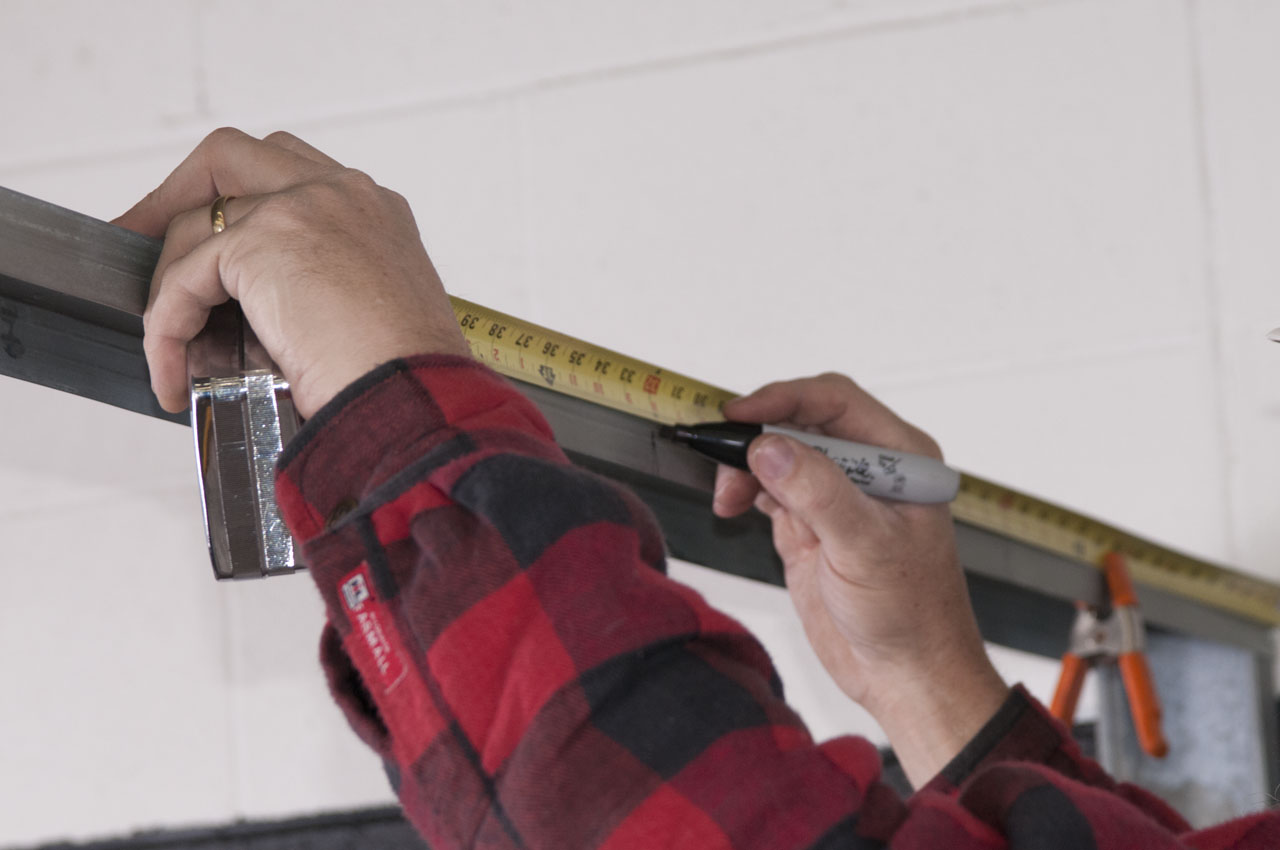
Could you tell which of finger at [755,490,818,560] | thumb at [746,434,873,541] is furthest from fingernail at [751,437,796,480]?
finger at [755,490,818,560]

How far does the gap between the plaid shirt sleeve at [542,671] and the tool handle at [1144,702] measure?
56cm

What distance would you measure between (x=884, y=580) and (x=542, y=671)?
17.2 inches


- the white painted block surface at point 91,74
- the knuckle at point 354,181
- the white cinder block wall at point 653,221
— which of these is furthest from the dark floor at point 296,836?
the knuckle at point 354,181

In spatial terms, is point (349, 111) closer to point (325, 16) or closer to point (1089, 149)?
point (325, 16)

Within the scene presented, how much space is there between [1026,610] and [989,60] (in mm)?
562

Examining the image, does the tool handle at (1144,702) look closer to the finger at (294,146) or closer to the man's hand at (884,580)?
the man's hand at (884,580)

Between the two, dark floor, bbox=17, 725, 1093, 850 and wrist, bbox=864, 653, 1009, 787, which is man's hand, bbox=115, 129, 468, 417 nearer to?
wrist, bbox=864, 653, 1009, 787

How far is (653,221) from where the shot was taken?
1.06 metres

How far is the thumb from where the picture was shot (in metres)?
0.63

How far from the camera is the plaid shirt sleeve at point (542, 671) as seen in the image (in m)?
0.34

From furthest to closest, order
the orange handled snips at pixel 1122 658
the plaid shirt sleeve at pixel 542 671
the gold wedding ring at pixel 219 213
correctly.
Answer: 1. the orange handled snips at pixel 1122 658
2. the gold wedding ring at pixel 219 213
3. the plaid shirt sleeve at pixel 542 671

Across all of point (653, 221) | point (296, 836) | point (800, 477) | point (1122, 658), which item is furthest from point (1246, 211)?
point (296, 836)

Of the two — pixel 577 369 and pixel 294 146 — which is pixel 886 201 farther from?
pixel 294 146

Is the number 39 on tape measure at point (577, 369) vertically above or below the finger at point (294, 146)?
below
